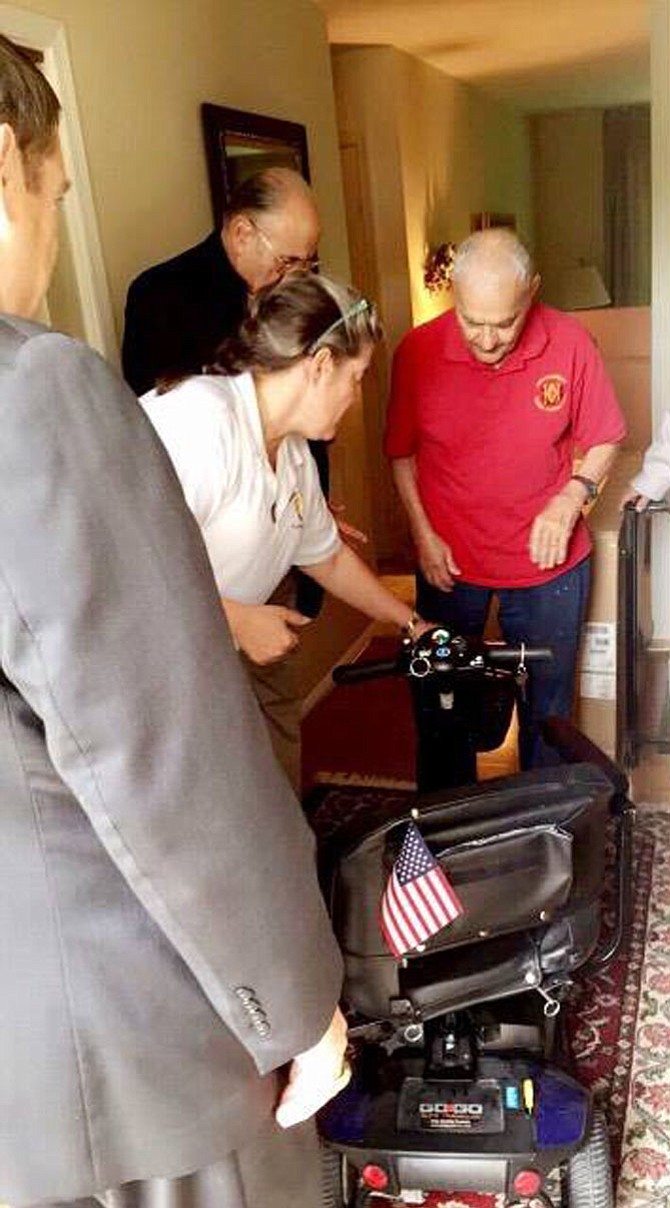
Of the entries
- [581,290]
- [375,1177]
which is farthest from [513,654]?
[581,290]

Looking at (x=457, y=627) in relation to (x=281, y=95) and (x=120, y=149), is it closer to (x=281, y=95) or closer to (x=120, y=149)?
(x=120, y=149)

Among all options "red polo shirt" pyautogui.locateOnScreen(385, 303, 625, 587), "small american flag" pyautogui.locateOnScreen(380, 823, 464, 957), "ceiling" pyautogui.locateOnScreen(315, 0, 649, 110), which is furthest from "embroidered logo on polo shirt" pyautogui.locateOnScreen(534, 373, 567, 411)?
"ceiling" pyautogui.locateOnScreen(315, 0, 649, 110)

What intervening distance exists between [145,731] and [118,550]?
11cm

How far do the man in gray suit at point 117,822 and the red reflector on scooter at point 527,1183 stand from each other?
2.35ft

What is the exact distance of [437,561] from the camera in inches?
82.0

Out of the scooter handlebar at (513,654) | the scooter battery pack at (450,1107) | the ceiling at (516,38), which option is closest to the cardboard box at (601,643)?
the scooter handlebar at (513,654)

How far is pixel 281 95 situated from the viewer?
2.87 meters

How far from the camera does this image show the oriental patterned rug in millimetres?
1548

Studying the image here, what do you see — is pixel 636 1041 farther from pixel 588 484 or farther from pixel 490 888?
pixel 588 484

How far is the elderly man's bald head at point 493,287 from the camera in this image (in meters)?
1.85

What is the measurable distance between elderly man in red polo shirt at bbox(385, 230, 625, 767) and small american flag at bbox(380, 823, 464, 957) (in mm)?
931

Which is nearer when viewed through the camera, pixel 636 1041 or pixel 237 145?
pixel 636 1041

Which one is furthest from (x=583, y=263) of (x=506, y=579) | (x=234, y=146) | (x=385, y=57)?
(x=506, y=579)

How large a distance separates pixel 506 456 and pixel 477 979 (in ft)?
3.36
